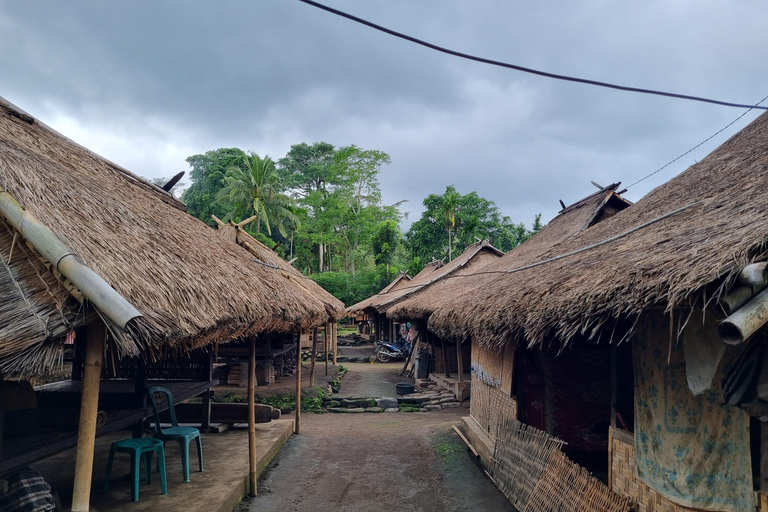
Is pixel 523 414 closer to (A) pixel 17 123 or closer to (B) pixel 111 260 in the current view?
(B) pixel 111 260

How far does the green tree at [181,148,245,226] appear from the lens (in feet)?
119

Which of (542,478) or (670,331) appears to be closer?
(670,331)

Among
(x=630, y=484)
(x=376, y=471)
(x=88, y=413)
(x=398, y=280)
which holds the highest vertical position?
(x=398, y=280)

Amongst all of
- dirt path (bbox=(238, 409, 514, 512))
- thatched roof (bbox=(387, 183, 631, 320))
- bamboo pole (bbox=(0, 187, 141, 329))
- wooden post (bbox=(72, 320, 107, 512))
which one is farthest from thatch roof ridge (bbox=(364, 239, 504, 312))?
bamboo pole (bbox=(0, 187, 141, 329))

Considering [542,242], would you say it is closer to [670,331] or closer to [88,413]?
[670,331]

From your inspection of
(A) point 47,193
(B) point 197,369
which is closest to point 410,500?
(B) point 197,369

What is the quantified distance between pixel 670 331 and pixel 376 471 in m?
5.75

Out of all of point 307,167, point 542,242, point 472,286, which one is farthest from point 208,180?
point 472,286

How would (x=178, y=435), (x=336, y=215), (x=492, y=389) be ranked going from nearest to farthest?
(x=178, y=435) → (x=492, y=389) → (x=336, y=215)

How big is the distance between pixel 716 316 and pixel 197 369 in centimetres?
713

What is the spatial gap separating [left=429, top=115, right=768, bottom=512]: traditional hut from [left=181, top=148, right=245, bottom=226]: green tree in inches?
1251

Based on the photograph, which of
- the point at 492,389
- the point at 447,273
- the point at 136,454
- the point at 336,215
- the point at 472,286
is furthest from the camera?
the point at 336,215

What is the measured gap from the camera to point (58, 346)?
8.63ft

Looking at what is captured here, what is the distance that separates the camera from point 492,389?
27.1ft
